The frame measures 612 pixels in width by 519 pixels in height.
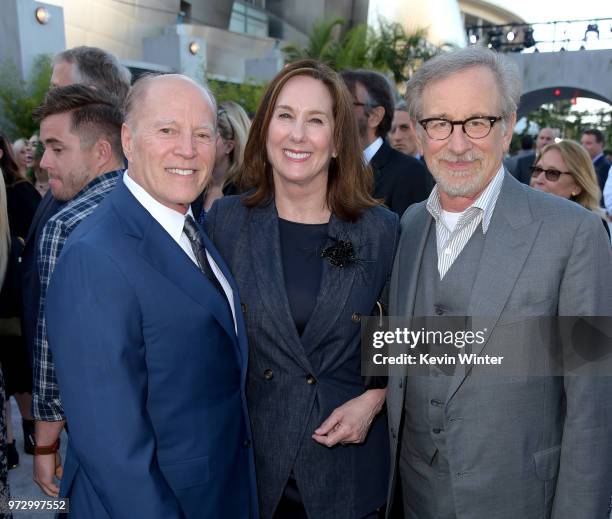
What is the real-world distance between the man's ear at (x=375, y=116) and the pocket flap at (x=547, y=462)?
11.5ft

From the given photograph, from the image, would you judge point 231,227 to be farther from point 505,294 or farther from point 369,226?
point 505,294

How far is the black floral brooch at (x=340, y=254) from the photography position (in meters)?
2.32

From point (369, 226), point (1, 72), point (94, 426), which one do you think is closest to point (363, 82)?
point (369, 226)

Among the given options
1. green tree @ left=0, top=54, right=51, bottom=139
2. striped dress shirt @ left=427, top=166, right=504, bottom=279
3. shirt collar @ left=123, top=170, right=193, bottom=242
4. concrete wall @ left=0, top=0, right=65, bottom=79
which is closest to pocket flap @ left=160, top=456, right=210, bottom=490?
shirt collar @ left=123, top=170, right=193, bottom=242

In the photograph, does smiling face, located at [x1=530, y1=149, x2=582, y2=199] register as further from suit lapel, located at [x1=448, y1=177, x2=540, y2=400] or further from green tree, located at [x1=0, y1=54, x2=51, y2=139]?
green tree, located at [x1=0, y1=54, x2=51, y2=139]

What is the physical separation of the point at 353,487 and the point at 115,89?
11.0 feet

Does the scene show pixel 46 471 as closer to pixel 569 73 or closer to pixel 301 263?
pixel 301 263

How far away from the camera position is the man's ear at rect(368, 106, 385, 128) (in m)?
4.92

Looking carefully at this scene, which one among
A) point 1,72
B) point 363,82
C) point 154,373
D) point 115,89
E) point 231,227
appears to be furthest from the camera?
point 1,72

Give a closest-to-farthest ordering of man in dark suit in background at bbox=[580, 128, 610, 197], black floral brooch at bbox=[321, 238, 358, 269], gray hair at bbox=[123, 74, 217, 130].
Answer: gray hair at bbox=[123, 74, 217, 130] → black floral brooch at bbox=[321, 238, 358, 269] → man in dark suit in background at bbox=[580, 128, 610, 197]

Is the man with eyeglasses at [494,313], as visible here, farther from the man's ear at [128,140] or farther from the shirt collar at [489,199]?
the man's ear at [128,140]

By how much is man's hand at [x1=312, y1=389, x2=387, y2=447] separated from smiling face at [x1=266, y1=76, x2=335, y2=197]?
95cm

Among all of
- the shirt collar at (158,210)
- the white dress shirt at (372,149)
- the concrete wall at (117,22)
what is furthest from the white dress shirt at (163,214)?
the concrete wall at (117,22)

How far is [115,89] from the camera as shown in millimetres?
4215
